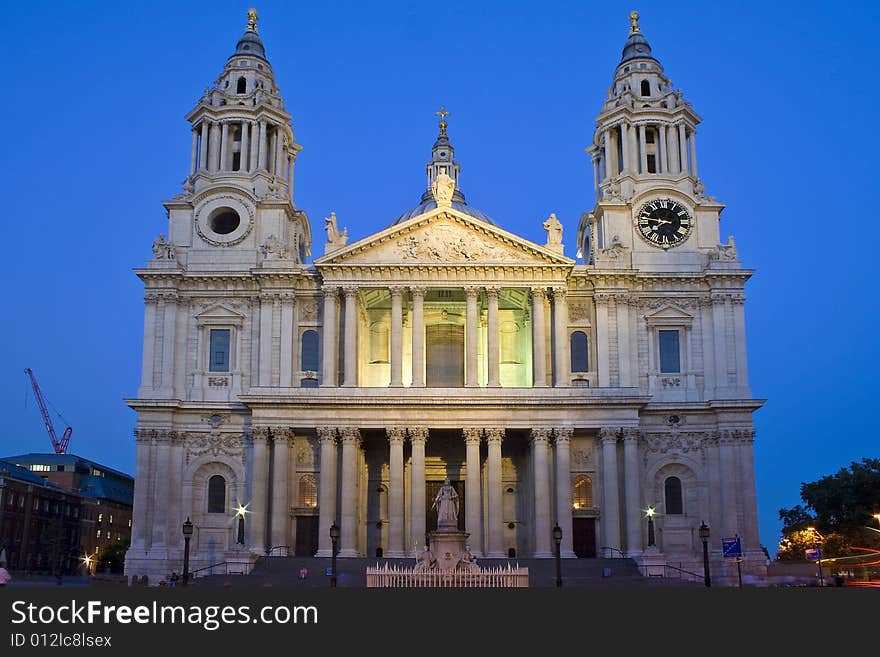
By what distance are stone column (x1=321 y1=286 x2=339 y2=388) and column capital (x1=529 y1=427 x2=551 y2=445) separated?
1131 centimetres

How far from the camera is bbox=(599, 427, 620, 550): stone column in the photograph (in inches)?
2050

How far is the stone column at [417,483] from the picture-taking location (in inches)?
2028

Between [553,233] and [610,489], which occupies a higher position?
[553,233]

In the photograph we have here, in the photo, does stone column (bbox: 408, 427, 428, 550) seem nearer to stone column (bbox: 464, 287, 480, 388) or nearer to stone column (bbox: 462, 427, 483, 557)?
stone column (bbox: 462, 427, 483, 557)

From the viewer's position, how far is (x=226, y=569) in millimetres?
51188

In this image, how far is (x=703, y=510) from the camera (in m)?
54.7

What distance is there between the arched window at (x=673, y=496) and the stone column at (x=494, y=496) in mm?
9634

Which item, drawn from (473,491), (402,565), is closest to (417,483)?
(473,491)

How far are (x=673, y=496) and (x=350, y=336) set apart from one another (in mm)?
20145

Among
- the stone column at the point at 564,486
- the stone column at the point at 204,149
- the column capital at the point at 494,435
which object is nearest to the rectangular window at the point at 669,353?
the stone column at the point at 564,486

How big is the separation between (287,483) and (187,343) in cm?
1055

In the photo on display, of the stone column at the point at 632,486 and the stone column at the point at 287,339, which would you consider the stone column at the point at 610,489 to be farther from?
the stone column at the point at 287,339

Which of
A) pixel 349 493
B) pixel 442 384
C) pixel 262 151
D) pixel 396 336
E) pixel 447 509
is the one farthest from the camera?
pixel 262 151

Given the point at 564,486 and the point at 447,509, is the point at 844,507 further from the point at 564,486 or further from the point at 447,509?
the point at 447,509
